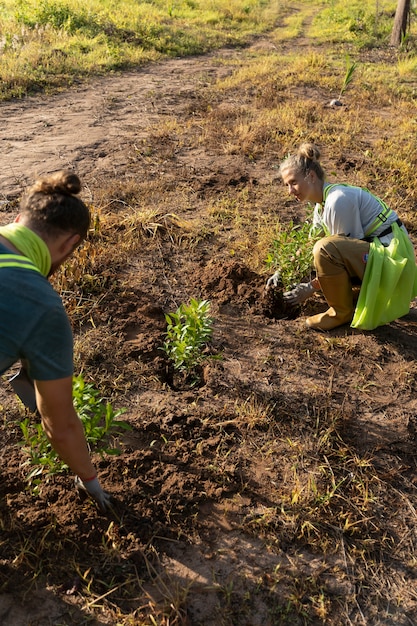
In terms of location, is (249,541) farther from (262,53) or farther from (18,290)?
(262,53)

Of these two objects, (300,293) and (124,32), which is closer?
(300,293)

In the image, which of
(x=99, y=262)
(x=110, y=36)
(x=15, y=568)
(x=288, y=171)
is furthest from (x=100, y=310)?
(x=110, y=36)

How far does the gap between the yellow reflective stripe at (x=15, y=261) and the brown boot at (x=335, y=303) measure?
2159 mm

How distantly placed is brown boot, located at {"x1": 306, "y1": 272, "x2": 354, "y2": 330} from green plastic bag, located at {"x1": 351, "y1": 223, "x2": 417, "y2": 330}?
0.38 ft

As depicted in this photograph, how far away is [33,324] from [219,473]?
1354mm

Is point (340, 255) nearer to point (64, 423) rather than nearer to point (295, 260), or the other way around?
point (295, 260)

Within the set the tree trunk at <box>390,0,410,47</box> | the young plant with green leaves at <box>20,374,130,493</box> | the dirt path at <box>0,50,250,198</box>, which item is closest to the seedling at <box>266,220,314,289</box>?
the young plant with green leaves at <box>20,374,130,493</box>

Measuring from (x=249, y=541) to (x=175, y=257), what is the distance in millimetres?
2554

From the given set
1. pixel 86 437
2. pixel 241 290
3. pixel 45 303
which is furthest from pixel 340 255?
pixel 45 303

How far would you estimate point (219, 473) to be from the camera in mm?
2650

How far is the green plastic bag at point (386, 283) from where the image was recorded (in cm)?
330

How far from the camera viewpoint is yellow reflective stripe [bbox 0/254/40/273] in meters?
1.74

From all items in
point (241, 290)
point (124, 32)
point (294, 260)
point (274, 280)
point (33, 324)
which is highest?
point (124, 32)

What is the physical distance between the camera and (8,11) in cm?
1188
